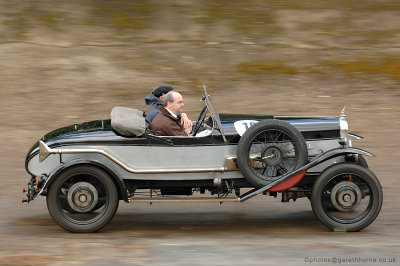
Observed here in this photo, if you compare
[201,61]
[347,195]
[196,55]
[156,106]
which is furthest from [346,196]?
[196,55]

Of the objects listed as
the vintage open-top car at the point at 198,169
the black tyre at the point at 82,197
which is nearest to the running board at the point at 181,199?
the vintage open-top car at the point at 198,169

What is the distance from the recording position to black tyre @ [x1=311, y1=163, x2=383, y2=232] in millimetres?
7898

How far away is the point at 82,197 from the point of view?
26.2 ft

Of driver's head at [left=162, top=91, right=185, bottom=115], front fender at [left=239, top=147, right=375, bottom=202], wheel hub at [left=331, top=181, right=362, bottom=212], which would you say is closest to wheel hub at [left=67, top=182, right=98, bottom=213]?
driver's head at [left=162, top=91, right=185, bottom=115]

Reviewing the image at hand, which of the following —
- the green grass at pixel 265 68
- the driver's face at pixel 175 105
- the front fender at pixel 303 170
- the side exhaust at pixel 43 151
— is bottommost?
the front fender at pixel 303 170

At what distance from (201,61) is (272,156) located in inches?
369

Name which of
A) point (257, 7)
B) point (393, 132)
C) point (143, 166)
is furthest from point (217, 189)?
point (257, 7)

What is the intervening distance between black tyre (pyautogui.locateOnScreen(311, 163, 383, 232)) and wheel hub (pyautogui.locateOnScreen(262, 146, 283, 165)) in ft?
1.60

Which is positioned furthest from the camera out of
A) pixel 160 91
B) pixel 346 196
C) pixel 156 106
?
pixel 160 91

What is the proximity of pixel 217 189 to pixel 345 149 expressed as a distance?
146 cm

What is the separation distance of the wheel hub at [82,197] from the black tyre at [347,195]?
238cm

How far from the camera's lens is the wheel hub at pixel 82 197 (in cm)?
798

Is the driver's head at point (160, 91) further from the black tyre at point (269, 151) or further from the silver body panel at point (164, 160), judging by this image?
the black tyre at point (269, 151)

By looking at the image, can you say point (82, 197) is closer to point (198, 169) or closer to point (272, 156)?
point (198, 169)
